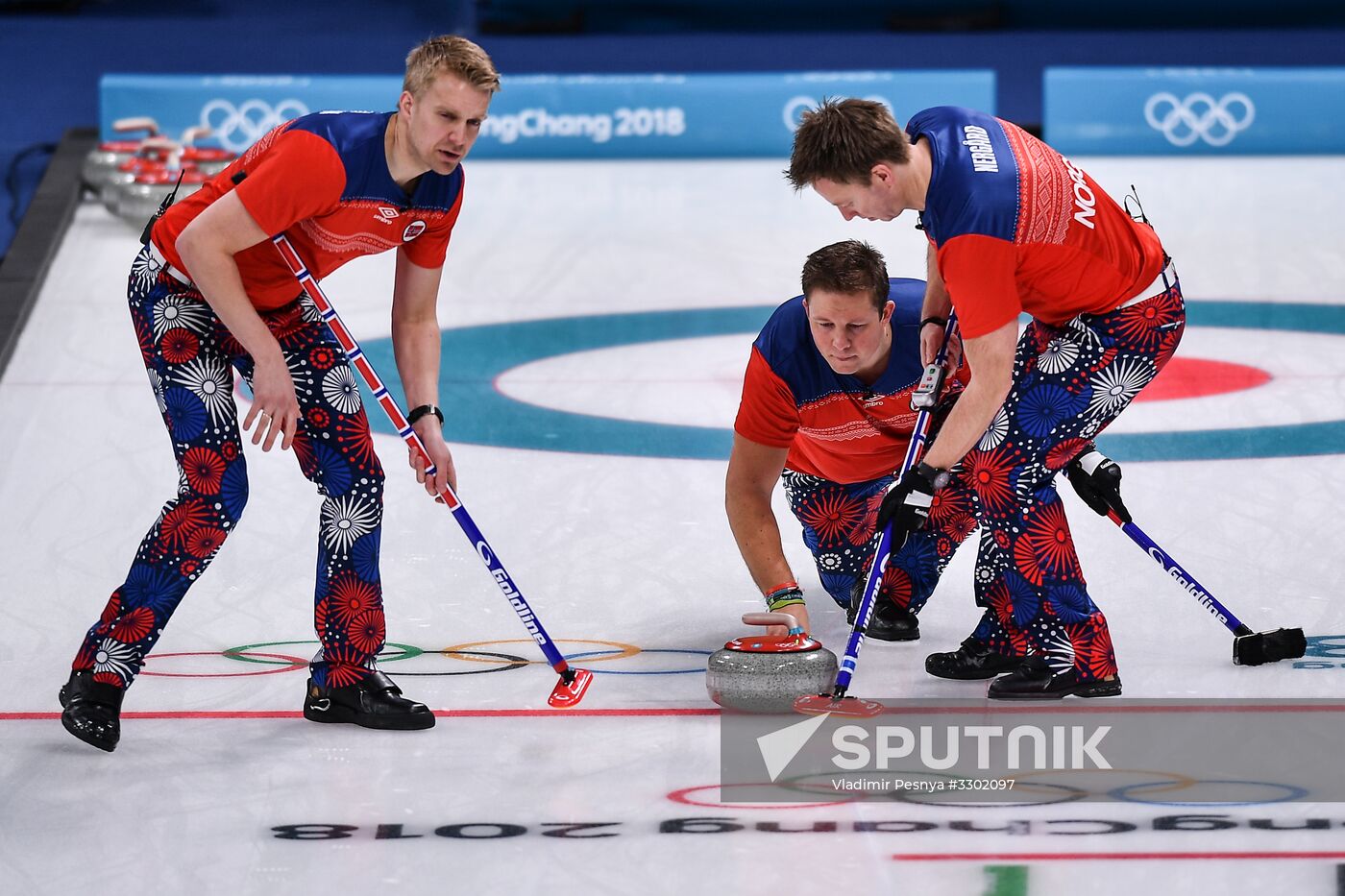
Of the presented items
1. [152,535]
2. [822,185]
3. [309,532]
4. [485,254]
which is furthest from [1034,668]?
[485,254]

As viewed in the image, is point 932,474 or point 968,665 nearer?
point 932,474

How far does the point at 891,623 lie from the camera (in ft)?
13.0

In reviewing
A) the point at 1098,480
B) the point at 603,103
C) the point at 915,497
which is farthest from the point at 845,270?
the point at 603,103

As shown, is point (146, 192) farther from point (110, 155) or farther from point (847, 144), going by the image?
point (847, 144)

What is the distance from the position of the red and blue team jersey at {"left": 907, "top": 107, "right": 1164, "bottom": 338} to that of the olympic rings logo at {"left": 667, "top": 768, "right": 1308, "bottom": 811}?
2.67ft

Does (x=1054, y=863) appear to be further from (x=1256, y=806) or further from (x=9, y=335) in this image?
(x=9, y=335)

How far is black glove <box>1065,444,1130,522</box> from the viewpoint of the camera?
3.69m

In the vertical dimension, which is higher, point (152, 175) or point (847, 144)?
point (152, 175)

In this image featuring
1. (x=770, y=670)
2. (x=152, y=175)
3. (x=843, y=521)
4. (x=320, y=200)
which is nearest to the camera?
(x=320, y=200)

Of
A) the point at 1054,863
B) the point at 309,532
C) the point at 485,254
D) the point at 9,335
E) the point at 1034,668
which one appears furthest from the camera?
the point at 485,254

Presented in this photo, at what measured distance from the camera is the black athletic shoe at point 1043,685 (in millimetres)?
3531

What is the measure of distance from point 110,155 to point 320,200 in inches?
246

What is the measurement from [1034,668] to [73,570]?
2387 mm

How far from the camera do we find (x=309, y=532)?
15.7 ft
